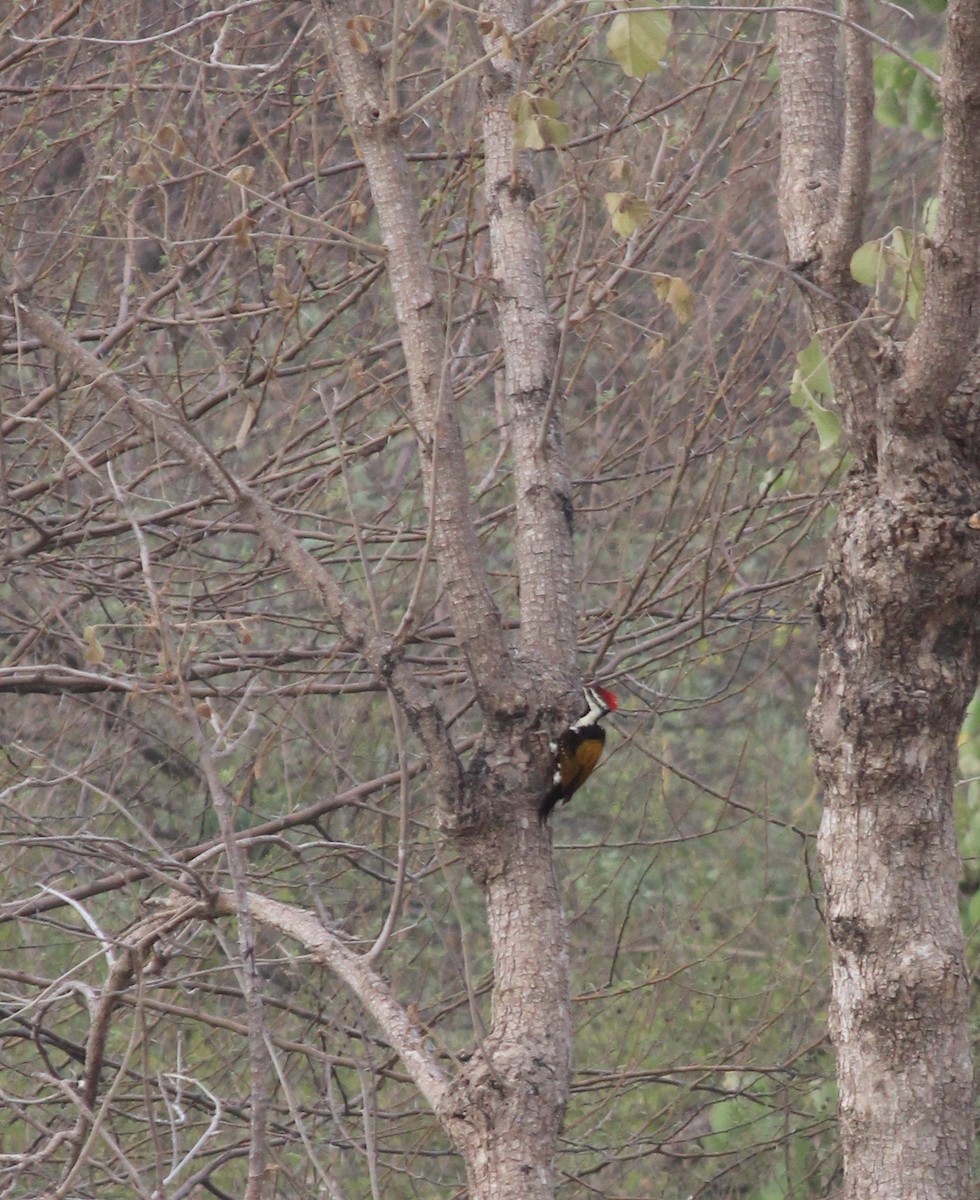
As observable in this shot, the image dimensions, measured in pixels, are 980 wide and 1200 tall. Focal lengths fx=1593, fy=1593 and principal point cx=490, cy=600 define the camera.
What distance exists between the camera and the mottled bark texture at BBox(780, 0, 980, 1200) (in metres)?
2.37

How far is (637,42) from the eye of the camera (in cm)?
215

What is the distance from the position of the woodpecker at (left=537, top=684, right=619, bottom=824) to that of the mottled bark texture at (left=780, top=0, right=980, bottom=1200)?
50 cm

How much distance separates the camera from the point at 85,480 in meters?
5.67

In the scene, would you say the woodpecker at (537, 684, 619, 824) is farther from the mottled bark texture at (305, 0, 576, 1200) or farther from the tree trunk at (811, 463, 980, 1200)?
the tree trunk at (811, 463, 980, 1200)

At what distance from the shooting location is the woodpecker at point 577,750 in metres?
2.81

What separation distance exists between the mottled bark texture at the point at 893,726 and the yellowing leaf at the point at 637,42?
358 mm

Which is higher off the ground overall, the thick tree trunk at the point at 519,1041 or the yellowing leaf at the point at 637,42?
the yellowing leaf at the point at 637,42

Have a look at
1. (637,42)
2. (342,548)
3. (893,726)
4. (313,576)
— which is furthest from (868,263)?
(342,548)

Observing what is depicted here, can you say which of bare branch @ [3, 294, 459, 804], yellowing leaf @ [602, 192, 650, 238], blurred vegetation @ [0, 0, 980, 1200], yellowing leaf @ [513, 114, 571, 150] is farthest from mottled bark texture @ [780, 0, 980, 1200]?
blurred vegetation @ [0, 0, 980, 1200]

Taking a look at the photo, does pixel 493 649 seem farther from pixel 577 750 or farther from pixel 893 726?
pixel 893 726

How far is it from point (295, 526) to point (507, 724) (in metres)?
2.49

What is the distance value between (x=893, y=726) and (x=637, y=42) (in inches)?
41.7

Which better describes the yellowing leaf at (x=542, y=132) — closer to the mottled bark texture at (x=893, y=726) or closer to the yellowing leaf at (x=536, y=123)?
the yellowing leaf at (x=536, y=123)

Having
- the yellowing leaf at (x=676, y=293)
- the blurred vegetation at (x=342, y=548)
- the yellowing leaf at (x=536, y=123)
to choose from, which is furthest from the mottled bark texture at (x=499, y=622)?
the blurred vegetation at (x=342, y=548)
